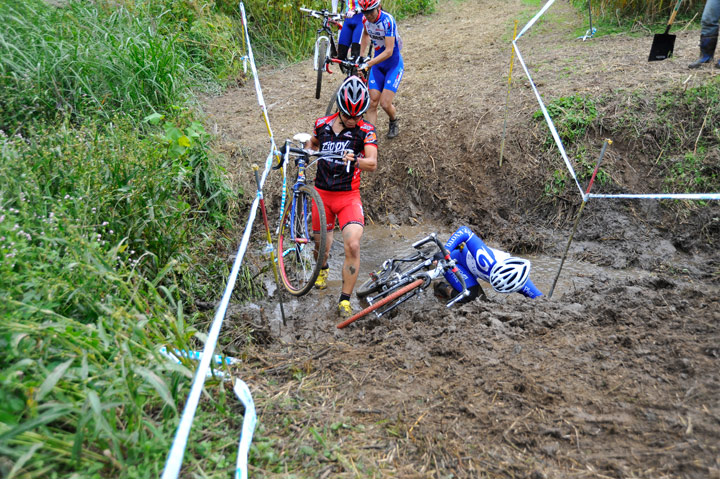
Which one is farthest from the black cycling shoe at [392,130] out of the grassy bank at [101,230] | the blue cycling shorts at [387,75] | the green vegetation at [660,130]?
the grassy bank at [101,230]

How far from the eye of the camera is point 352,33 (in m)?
7.20

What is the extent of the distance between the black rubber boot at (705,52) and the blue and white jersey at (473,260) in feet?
14.6

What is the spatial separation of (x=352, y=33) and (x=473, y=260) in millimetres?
4486

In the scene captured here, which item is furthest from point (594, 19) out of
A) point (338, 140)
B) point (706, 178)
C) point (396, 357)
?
point (396, 357)

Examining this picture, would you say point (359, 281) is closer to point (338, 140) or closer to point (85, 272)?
point (338, 140)

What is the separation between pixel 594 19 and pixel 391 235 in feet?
21.3

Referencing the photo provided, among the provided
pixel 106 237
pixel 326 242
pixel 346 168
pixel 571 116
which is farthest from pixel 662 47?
pixel 106 237

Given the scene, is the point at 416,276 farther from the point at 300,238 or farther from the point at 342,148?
the point at 342,148

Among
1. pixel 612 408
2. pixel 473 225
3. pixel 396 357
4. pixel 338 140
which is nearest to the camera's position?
pixel 612 408

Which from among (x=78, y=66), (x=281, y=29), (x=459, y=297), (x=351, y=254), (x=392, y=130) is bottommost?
(x=459, y=297)

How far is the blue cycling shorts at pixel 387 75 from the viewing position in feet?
22.0

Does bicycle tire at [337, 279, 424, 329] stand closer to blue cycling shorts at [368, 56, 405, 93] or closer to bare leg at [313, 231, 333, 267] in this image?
bare leg at [313, 231, 333, 267]

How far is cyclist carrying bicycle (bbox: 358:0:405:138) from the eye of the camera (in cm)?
641

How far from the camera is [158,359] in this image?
235 centimetres
